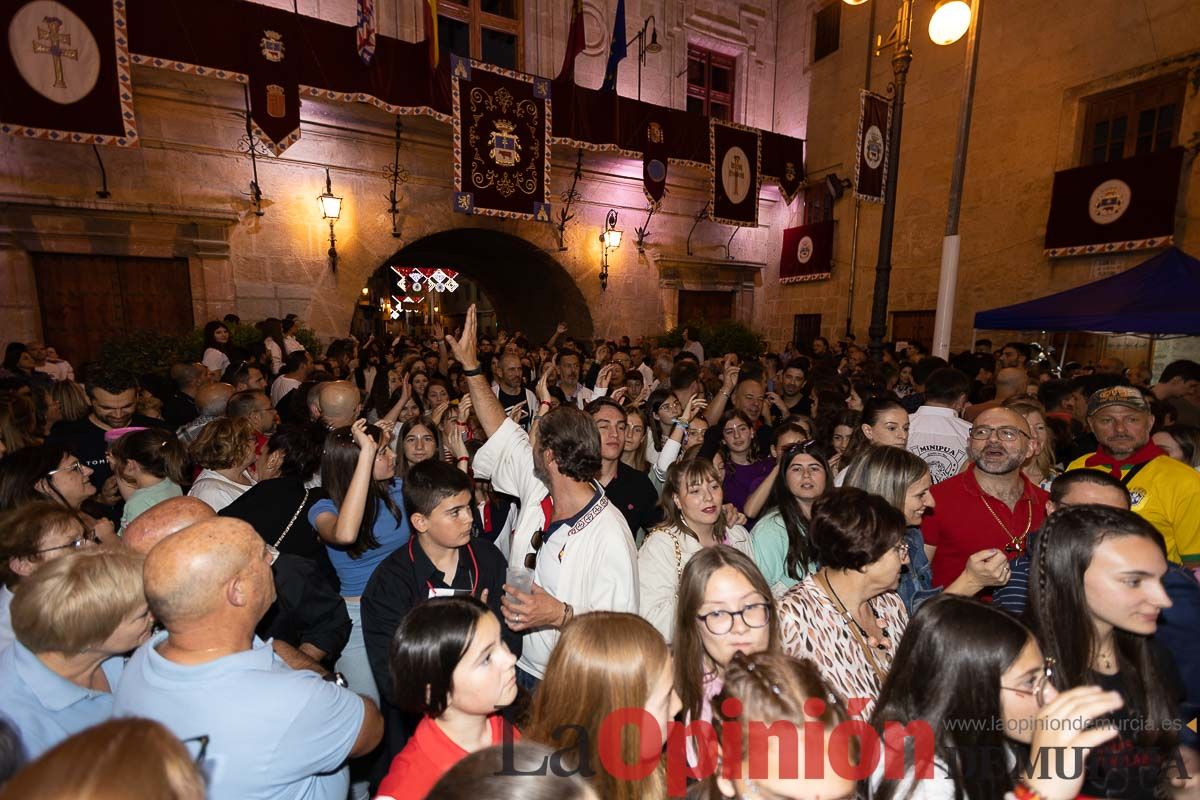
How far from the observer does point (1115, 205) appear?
9.72 m

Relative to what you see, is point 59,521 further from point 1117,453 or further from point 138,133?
point 138,133

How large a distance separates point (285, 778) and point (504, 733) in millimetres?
608

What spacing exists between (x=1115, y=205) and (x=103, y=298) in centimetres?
1725

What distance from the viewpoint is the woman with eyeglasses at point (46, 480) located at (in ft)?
8.86

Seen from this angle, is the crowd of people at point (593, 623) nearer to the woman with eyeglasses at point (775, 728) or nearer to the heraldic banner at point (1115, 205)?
the woman with eyeglasses at point (775, 728)

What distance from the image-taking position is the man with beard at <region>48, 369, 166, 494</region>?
3.94m

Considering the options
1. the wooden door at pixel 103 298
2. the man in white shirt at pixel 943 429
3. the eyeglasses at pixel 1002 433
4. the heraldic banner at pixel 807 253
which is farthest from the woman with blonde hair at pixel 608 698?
the heraldic banner at pixel 807 253

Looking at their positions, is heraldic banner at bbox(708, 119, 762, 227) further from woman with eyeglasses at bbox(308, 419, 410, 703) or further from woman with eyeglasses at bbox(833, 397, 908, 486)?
woman with eyeglasses at bbox(308, 419, 410, 703)

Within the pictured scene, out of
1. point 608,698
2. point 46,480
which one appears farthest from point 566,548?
point 46,480

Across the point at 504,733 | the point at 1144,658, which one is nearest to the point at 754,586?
the point at 504,733

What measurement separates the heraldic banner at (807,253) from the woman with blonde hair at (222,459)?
1462cm

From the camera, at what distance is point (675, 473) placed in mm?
2904

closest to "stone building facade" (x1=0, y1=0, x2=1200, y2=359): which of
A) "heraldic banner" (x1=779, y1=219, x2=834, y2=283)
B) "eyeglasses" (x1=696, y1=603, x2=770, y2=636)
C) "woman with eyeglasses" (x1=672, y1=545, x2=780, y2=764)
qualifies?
"heraldic banner" (x1=779, y1=219, x2=834, y2=283)

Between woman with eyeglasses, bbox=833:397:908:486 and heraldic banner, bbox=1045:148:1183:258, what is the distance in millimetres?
9356
